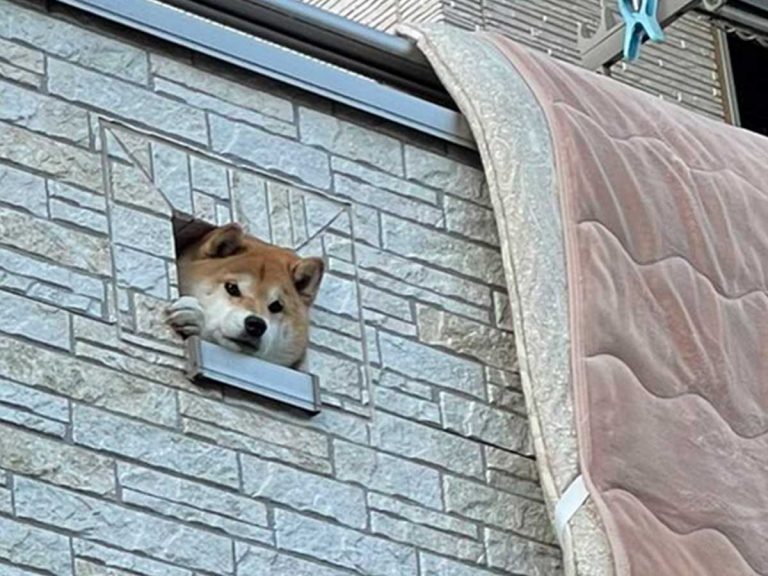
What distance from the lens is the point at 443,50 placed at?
10.4 metres

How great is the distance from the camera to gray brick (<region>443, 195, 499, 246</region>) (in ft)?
33.3

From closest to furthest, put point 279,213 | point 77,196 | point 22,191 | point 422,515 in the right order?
point 22,191, point 77,196, point 422,515, point 279,213

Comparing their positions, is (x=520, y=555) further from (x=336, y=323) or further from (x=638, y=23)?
(x=638, y=23)

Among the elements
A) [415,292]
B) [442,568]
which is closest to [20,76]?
[415,292]

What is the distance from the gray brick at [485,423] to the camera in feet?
31.9

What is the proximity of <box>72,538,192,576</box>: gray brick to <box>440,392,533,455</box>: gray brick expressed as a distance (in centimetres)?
130

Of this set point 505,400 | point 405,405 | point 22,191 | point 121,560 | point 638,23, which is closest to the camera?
point 121,560

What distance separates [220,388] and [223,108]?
3.33ft

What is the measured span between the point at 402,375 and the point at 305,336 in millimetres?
330

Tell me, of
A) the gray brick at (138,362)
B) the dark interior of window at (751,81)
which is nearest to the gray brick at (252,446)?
the gray brick at (138,362)

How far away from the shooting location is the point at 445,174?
10.2 metres

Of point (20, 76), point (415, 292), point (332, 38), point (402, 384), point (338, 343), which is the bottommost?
point (402, 384)

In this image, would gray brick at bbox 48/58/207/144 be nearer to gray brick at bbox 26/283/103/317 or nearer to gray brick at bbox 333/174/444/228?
gray brick at bbox 333/174/444/228

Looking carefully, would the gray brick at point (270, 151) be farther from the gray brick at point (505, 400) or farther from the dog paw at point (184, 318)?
the gray brick at point (505, 400)
